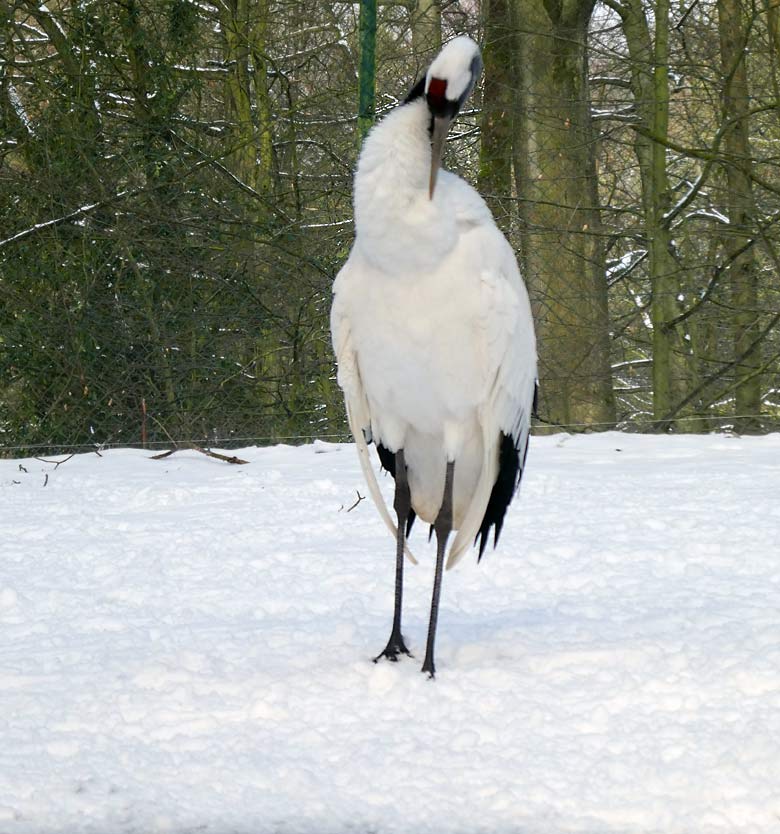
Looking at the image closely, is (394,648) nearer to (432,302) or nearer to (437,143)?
(432,302)

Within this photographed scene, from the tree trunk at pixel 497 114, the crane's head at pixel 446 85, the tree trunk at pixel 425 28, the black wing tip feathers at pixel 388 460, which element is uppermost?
the tree trunk at pixel 425 28

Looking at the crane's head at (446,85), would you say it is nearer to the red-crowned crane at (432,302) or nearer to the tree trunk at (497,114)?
the red-crowned crane at (432,302)

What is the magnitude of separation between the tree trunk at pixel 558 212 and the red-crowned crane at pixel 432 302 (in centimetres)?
703

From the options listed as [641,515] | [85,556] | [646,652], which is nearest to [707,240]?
[641,515]

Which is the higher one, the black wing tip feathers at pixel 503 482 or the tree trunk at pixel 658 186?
the tree trunk at pixel 658 186

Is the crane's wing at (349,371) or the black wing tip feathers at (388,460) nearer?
the crane's wing at (349,371)

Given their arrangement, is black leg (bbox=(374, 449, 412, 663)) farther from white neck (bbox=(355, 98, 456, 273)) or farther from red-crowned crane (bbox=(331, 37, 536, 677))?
white neck (bbox=(355, 98, 456, 273))

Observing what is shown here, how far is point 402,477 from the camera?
4211mm

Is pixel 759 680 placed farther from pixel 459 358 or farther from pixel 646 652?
pixel 459 358

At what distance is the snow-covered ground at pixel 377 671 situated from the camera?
277 centimetres

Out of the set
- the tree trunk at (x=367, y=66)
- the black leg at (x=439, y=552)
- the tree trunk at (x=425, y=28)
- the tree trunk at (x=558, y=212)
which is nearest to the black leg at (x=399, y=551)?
the black leg at (x=439, y=552)

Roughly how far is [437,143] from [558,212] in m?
7.77

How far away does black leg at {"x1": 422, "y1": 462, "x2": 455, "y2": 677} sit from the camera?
3.82 meters

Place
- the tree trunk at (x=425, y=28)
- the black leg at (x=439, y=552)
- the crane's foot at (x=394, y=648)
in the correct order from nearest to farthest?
1. the black leg at (x=439, y=552)
2. the crane's foot at (x=394, y=648)
3. the tree trunk at (x=425, y=28)
